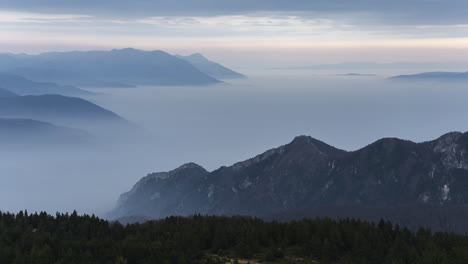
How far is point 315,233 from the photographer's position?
395 ft

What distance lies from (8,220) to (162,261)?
59.3 metres

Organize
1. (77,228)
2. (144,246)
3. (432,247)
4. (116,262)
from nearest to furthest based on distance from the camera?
(116,262) < (144,246) < (432,247) < (77,228)

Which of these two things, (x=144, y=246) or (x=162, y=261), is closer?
(x=162, y=261)

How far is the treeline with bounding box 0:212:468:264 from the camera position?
101 m

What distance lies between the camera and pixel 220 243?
4638 inches

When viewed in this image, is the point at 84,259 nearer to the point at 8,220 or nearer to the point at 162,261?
the point at 162,261

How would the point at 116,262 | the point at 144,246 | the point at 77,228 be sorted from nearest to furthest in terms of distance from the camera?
the point at 116,262 < the point at 144,246 < the point at 77,228

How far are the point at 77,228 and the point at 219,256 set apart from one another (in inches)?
1610

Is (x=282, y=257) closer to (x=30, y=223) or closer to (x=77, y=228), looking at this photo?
(x=77, y=228)

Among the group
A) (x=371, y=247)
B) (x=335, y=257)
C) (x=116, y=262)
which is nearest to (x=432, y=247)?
(x=371, y=247)

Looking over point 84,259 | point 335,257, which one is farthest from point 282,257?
point 84,259

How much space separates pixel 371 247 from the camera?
115 metres

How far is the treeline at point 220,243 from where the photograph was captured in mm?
100812

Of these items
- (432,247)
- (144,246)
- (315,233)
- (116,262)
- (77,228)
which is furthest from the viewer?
(77,228)
